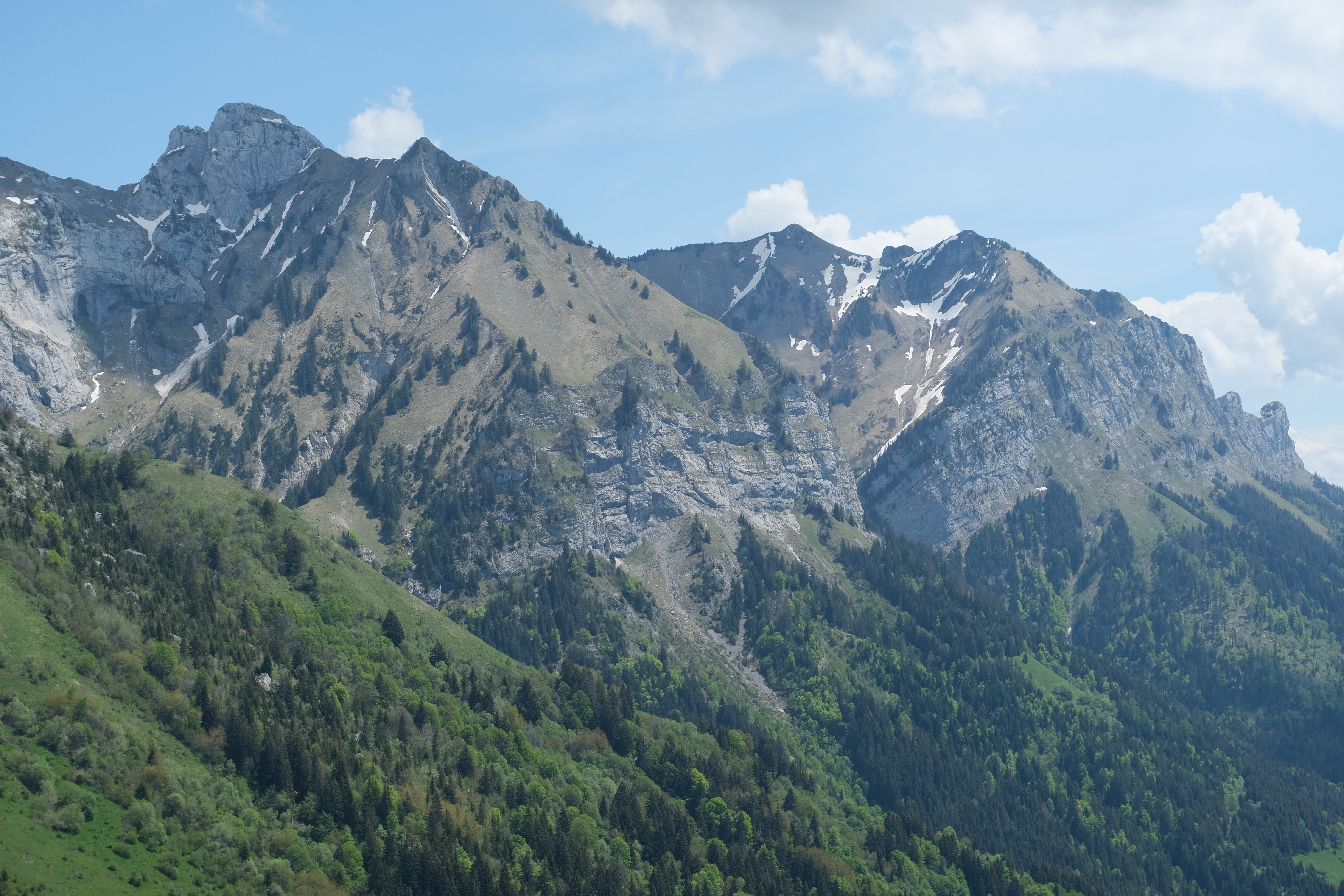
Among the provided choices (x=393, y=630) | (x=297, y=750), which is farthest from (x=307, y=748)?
(x=393, y=630)

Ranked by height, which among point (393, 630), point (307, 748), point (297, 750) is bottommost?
point (297, 750)

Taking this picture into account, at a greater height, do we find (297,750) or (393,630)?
(393,630)

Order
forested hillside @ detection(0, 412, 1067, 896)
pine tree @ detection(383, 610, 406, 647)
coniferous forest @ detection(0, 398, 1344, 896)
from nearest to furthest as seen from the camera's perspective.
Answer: forested hillside @ detection(0, 412, 1067, 896) < coniferous forest @ detection(0, 398, 1344, 896) < pine tree @ detection(383, 610, 406, 647)

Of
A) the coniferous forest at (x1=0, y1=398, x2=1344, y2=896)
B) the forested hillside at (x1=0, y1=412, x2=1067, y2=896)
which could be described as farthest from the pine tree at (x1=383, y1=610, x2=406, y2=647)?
the coniferous forest at (x1=0, y1=398, x2=1344, y2=896)

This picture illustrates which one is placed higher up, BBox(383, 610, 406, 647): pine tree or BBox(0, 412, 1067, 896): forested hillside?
BBox(383, 610, 406, 647): pine tree

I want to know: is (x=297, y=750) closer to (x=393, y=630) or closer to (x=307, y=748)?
(x=307, y=748)

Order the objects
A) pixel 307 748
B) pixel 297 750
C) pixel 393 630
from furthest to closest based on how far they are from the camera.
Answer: pixel 393 630 → pixel 307 748 → pixel 297 750

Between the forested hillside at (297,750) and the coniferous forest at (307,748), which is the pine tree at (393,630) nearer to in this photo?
the forested hillside at (297,750)

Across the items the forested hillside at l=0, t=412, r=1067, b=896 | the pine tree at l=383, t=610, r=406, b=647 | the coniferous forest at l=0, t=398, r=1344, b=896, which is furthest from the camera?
the pine tree at l=383, t=610, r=406, b=647

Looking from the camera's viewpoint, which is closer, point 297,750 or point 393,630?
point 297,750

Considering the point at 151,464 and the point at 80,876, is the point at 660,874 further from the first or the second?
the point at 151,464

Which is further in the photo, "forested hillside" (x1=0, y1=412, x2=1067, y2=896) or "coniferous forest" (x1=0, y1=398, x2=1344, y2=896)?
"coniferous forest" (x1=0, y1=398, x2=1344, y2=896)

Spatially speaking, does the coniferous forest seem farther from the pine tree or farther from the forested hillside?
the pine tree

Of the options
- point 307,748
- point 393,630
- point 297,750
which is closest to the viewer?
point 297,750
